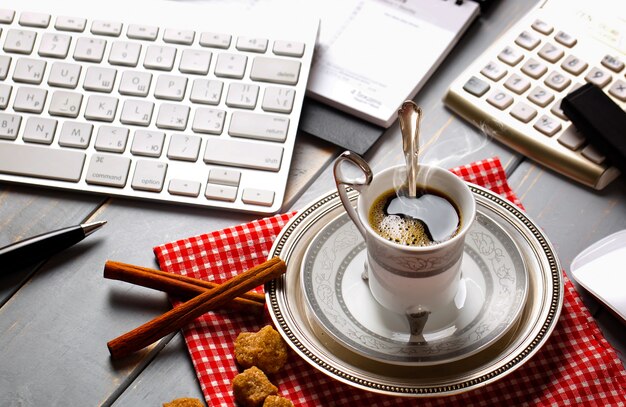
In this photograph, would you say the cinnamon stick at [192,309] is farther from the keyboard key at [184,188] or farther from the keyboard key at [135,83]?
the keyboard key at [135,83]

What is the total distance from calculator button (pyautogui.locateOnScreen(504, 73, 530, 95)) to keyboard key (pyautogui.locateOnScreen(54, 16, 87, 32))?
51cm

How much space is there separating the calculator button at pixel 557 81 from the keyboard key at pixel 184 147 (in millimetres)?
401

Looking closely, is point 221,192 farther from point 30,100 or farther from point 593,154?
point 593,154

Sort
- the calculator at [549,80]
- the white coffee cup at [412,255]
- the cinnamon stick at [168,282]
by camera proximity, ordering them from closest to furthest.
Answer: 1. the white coffee cup at [412,255]
2. the cinnamon stick at [168,282]
3. the calculator at [549,80]

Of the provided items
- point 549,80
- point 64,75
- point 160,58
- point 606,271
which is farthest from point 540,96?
point 64,75

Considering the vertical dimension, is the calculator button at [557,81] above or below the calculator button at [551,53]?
below

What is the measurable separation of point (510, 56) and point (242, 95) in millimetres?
317

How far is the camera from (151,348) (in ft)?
2.55

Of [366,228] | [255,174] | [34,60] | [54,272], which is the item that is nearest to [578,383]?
[366,228]

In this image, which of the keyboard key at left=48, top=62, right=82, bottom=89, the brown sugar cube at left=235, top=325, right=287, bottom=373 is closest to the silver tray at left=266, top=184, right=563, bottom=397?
the brown sugar cube at left=235, top=325, right=287, bottom=373

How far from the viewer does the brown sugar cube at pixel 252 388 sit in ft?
2.36

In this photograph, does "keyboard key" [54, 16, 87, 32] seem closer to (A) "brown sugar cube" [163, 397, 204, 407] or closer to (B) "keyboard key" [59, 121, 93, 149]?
(B) "keyboard key" [59, 121, 93, 149]

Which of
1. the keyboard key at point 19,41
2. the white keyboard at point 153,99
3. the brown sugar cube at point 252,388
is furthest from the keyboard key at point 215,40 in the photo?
the brown sugar cube at point 252,388

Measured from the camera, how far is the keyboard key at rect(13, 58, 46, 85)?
3.08 ft
